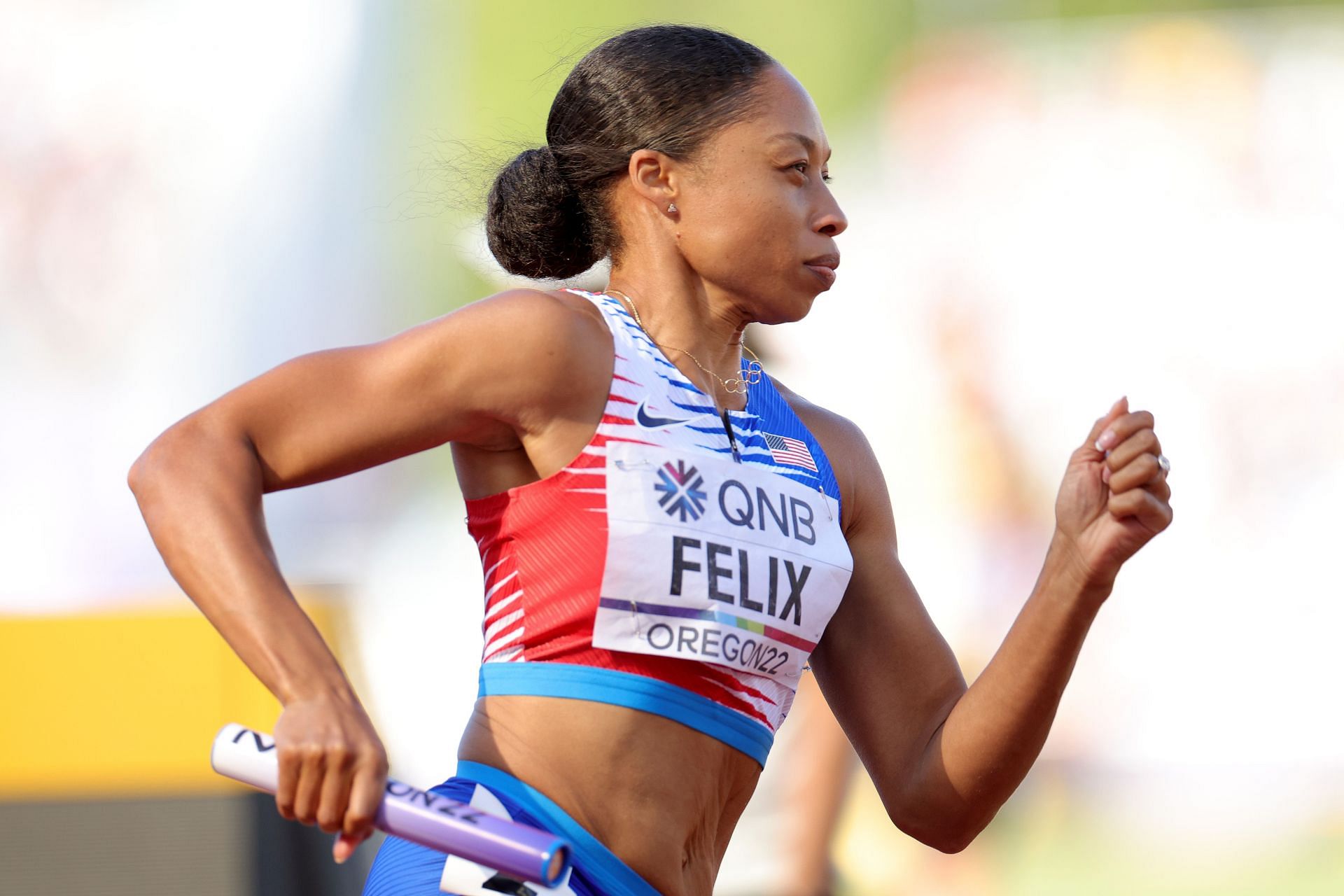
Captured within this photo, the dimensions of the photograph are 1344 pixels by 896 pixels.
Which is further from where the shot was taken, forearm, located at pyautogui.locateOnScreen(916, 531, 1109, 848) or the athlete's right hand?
forearm, located at pyautogui.locateOnScreen(916, 531, 1109, 848)

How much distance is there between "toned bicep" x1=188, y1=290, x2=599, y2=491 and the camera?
1.53 meters

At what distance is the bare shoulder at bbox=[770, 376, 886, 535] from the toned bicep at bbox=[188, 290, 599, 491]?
1.50ft

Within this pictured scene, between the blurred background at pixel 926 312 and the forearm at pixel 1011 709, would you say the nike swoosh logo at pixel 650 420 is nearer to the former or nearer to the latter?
the forearm at pixel 1011 709

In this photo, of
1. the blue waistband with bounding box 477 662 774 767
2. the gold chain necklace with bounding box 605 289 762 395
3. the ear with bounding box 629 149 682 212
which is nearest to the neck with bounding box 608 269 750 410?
the gold chain necklace with bounding box 605 289 762 395

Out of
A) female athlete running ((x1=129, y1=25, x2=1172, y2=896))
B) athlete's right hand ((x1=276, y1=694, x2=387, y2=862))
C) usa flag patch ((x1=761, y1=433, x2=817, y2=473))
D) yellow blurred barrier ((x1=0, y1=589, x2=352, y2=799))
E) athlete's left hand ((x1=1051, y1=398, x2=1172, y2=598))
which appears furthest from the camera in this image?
yellow blurred barrier ((x1=0, y1=589, x2=352, y2=799))

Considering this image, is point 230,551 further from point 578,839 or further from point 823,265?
point 823,265

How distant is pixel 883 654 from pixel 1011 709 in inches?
9.1

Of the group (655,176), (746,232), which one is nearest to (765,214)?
(746,232)

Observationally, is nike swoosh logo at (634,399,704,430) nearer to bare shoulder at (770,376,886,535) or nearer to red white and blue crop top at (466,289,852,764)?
red white and blue crop top at (466,289,852,764)

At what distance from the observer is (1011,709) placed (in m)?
1.80

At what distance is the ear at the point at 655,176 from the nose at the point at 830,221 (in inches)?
7.4

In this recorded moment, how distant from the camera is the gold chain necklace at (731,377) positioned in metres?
1.89

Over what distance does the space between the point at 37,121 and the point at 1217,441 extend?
361 cm

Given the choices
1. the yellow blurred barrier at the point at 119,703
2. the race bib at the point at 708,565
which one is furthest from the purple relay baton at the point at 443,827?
the yellow blurred barrier at the point at 119,703
